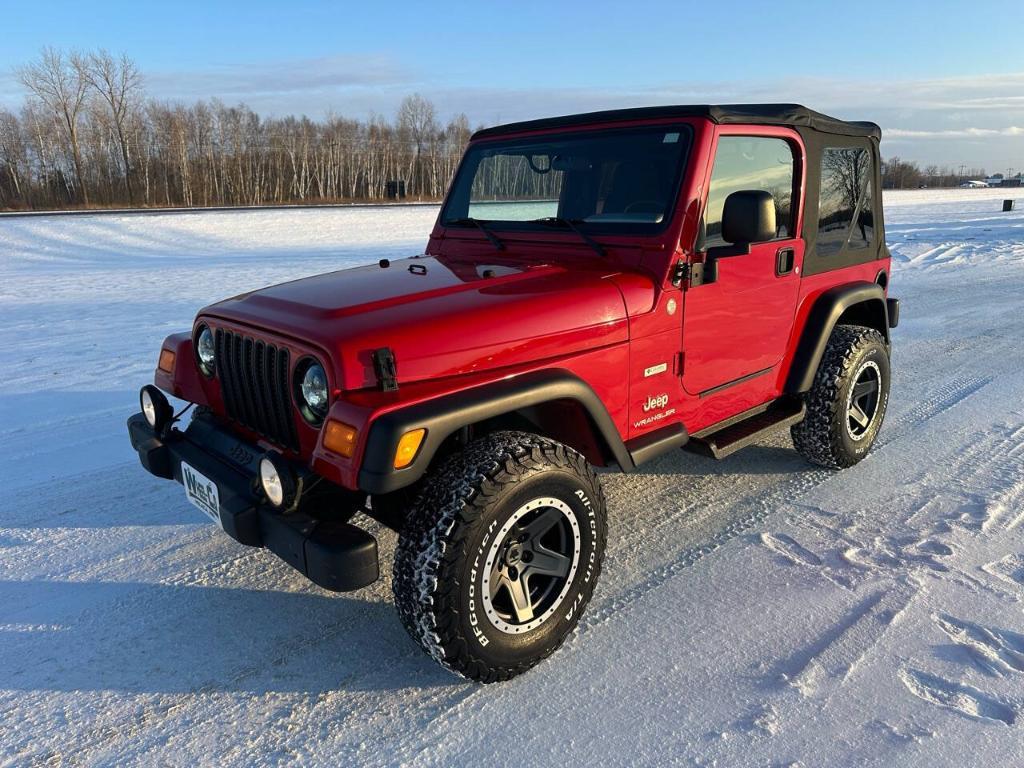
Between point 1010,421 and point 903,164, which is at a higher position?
point 903,164

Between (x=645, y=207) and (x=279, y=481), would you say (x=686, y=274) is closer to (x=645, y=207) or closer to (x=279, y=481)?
(x=645, y=207)

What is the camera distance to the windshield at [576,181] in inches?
130

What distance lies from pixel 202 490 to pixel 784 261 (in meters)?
3.03

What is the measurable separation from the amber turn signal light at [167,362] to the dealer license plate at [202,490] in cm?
63

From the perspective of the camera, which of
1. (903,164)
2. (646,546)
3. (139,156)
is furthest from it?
(903,164)

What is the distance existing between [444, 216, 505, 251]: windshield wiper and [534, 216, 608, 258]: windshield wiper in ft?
0.76

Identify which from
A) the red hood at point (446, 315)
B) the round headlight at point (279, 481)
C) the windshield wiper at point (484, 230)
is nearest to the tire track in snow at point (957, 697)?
the red hood at point (446, 315)

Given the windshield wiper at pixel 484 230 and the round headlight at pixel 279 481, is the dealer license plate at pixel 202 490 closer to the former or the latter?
the round headlight at pixel 279 481

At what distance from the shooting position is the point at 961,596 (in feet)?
9.98

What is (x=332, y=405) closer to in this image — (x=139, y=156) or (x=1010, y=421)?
(x=1010, y=421)

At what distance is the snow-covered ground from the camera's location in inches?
93.2

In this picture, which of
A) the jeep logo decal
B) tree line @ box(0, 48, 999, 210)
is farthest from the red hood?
tree line @ box(0, 48, 999, 210)

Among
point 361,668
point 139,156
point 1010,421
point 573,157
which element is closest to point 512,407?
point 361,668

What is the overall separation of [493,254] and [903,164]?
98.0 m
